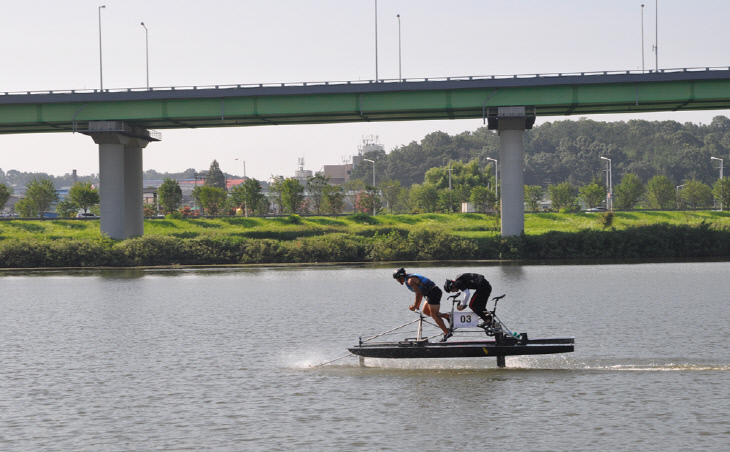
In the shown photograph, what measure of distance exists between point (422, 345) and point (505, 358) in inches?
104

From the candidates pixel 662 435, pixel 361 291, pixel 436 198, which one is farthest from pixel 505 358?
pixel 436 198

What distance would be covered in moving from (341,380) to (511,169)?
43212mm

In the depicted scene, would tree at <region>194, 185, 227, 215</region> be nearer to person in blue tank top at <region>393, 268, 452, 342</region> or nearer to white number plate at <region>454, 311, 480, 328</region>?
person in blue tank top at <region>393, 268, 452, 342</region>

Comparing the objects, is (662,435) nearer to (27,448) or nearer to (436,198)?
(27,448)

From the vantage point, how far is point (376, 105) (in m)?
61.0

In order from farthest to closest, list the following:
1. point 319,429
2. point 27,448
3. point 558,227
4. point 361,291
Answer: point 558,227, point 361,291, point 319,429, point 27,448

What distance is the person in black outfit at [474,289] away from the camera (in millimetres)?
19625

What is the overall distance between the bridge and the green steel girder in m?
0.07

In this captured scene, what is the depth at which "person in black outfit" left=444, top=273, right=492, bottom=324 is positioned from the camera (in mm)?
19625

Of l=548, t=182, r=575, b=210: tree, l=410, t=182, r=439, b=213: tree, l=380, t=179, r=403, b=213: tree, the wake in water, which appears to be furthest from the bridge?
l=380, t=179, r=403, b=213: tree

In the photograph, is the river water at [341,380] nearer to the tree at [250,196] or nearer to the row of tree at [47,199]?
the tree at [250,196]

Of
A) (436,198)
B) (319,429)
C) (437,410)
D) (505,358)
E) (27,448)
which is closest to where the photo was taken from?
(27,448)

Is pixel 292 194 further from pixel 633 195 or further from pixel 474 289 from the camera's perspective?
pixel 474 289

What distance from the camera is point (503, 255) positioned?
59781 mm
